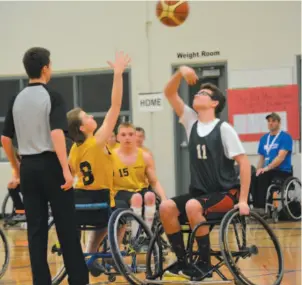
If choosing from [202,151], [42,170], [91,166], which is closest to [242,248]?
[202,151]

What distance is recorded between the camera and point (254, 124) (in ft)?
32.1

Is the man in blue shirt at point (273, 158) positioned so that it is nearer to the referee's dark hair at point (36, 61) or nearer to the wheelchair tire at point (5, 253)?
the wheelchair tire at point (5, 253)

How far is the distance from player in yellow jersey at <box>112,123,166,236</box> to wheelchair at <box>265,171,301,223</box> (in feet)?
11.6

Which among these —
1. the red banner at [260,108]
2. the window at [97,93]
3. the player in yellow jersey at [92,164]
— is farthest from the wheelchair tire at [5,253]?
the window at [97,93]

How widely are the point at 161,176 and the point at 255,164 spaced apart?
135cm

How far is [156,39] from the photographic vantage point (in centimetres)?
1013

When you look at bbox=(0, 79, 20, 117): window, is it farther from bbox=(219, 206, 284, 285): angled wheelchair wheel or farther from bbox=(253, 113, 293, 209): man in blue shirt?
bbox=(219, 206, 284, 285): angled wheelchair wheel

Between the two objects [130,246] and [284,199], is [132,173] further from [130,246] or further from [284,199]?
[284,199]

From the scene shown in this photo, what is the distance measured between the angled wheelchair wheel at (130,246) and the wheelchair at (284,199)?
4.35 m

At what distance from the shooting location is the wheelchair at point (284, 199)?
28.6 feet

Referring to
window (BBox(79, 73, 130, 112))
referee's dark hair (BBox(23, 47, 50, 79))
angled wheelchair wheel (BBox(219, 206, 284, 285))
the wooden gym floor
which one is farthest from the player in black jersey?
window (BBox(79, 73, 130, 112))

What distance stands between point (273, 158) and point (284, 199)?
2.03 ft

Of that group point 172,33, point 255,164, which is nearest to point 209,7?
point 172,33

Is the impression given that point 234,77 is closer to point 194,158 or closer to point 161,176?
point 161,176
